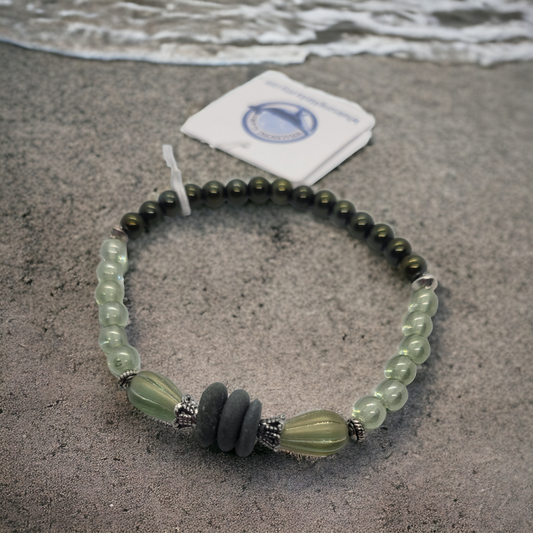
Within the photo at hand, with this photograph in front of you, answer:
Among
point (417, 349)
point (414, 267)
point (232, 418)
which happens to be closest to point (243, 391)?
point (232, 418)

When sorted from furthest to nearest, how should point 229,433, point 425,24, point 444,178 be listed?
point 425,24 → point 444,178 → point 229,433

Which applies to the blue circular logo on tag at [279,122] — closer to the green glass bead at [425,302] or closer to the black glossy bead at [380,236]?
the black glossy bead at [380,236]

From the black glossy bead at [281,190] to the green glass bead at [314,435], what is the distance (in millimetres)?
415

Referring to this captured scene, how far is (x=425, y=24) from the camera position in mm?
1465

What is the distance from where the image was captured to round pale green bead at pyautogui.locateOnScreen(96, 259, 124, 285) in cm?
79

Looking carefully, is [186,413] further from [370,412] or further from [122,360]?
[370,412]

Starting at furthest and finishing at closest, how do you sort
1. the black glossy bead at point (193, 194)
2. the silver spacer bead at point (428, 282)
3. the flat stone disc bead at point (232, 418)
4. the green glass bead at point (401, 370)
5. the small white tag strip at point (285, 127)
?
1. the small white tag strip at point (285, 127)
2. the black glossy bead at point (193, 194)
3. the silver spacer bead at point (428, 282)
4. the green glass bead at point (401, 370)
5. the flat stone disc bead at point (232, 418)

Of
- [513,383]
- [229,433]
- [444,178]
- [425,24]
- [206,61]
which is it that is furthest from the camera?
[425,24]

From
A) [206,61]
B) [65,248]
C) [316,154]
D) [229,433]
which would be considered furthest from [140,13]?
[229,433]

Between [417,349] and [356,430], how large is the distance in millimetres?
146

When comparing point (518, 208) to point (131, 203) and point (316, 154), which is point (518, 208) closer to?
point (316, 154)

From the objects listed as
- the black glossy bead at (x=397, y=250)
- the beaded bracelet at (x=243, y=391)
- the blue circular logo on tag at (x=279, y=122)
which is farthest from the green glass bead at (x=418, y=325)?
the blue circular logo on tag at (x=279, y=122)

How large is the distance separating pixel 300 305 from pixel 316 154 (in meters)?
0.35

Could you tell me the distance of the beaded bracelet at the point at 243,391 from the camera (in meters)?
0.61
